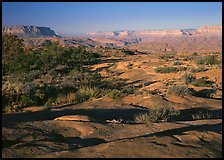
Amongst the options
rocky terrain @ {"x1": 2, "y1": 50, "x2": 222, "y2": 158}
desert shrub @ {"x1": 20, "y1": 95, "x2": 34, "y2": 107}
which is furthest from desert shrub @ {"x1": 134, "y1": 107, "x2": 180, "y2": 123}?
desert shrub @ {"x1": 20, "y1": 95, "x2": 34, "y2": 107}

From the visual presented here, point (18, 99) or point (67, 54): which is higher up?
point (67, 54)

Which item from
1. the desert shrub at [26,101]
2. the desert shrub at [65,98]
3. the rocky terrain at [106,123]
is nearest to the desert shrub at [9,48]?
the rocky terrain at [106,123]

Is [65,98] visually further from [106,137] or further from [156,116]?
[106,137]

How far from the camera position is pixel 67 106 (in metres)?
12.3

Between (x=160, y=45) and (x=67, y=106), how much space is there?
132 meters

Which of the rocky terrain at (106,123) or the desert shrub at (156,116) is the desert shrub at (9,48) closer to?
the rocky terrain at (106,123)

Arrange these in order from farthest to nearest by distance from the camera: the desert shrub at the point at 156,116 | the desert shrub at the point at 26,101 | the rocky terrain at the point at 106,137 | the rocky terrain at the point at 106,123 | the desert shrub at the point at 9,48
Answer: the desert shrub at the point at 26,101 → the desert shrub at the point at 9,48 → the desert shrub at the point at 156,116 → the rocky terrain at the point at 106,123 → the rocky terrain at the point at 106,137

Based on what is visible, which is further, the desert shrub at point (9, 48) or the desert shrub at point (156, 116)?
the desert shrub at point (9, 48)

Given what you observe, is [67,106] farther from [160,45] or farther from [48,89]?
[160,45]

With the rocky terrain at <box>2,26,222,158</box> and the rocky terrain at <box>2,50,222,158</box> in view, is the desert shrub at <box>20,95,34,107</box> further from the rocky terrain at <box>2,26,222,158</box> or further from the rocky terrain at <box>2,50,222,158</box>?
the rocky terrain at <box>2,50,222,158</box>

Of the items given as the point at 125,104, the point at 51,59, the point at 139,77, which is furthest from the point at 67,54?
the point at 125,104

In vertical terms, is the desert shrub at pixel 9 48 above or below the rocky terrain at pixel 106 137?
above

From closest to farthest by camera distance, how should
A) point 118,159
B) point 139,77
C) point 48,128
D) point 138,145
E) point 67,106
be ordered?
point 118,159 → point 138,145 → point 48,128 → point 67,106 → point 139,77

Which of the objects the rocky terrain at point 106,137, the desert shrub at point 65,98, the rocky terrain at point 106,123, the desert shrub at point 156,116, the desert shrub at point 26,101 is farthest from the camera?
the desert shrub at point 65,98
